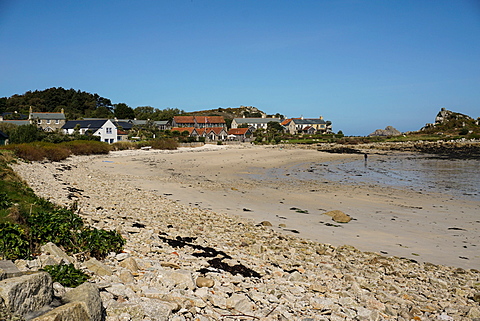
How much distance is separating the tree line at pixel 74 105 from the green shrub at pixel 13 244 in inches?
4180

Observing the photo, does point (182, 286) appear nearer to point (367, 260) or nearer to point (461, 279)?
point (367, 260)

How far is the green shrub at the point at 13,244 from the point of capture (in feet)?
17.5

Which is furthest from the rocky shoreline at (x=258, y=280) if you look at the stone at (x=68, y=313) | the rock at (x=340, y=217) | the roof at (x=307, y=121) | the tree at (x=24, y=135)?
the roof at (x=307, y=121)

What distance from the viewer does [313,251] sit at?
8773mm

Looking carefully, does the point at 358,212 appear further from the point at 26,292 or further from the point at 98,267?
the point at 26,292

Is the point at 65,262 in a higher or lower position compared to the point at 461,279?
higher

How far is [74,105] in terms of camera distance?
114 m

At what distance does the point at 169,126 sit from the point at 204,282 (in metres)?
105

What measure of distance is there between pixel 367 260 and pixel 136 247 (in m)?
5.49

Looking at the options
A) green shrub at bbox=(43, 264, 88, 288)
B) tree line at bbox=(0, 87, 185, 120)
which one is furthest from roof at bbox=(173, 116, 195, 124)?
green shrub at bbox=(43, 264, 88, 288)

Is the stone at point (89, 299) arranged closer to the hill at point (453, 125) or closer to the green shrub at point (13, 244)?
the green shrub at point (13, 244)

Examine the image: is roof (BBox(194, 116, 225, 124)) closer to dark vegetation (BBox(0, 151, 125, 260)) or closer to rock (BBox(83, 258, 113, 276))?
dark vegetation (BBox(0, 151, 125, 260))

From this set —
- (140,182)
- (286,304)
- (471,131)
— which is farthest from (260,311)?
(471,131)

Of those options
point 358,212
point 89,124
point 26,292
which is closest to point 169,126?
point 89,124
